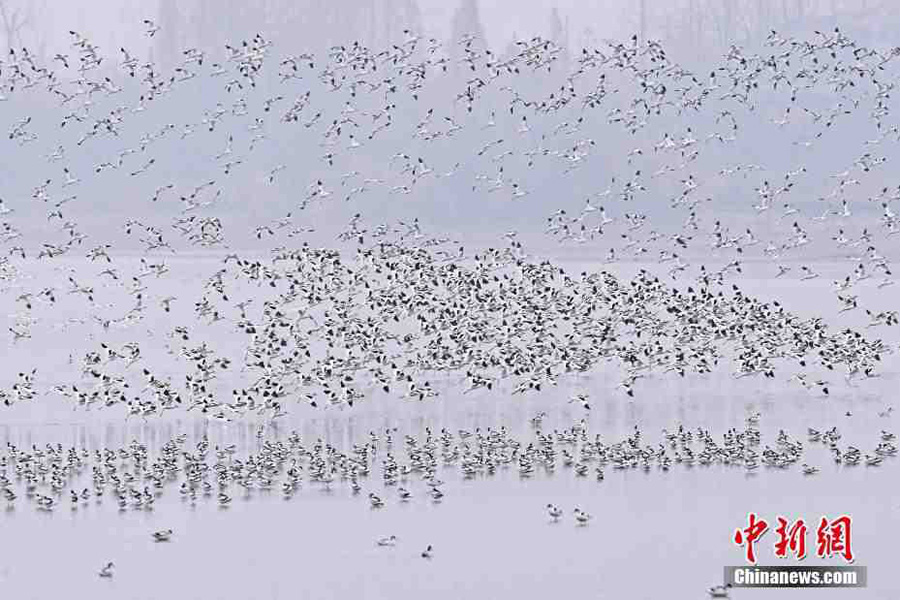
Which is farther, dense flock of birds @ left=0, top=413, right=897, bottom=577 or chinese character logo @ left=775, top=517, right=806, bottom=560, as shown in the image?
dense flock of birds @ left=0, top=413, right=897, bottom=577

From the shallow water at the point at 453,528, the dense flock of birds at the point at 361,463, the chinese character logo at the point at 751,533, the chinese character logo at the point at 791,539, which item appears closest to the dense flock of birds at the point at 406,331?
the dense flock of birds at the point at 361,463

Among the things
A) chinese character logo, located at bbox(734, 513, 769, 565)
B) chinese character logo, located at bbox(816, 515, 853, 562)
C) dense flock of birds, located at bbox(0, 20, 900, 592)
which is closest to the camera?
chinese character logo, located at bbox(816, 515, 853, 562)

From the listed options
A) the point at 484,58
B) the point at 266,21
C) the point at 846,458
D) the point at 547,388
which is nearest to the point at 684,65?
the point at 484,58

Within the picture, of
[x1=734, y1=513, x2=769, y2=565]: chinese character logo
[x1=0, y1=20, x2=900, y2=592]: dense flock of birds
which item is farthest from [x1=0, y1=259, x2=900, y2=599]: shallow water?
[x1=0, y1=20, x2=900, y2=592]: dense flock of birds

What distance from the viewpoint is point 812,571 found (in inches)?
1017

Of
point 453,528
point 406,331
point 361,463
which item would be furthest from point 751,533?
point 406,331

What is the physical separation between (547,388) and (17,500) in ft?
56.1

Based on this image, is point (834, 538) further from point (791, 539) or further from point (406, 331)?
point (406, 331)

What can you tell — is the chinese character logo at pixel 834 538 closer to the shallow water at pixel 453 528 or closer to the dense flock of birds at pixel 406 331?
the shallow water at pixel 453 528

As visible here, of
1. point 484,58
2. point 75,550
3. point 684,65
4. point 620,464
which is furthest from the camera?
point 684,65

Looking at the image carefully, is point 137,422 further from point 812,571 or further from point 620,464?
point 812,571

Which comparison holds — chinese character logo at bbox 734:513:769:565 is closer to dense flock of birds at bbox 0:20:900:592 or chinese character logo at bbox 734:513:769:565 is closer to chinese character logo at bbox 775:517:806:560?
A: chinese character logo at bbox 775:517:806:560

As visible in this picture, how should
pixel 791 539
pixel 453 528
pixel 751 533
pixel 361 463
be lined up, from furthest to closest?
pixel 361 463, pixel 453 528, pixel 751 533, pixel 791 539

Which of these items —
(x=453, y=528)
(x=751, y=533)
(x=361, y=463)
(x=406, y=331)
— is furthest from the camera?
(x=406, y=331)
